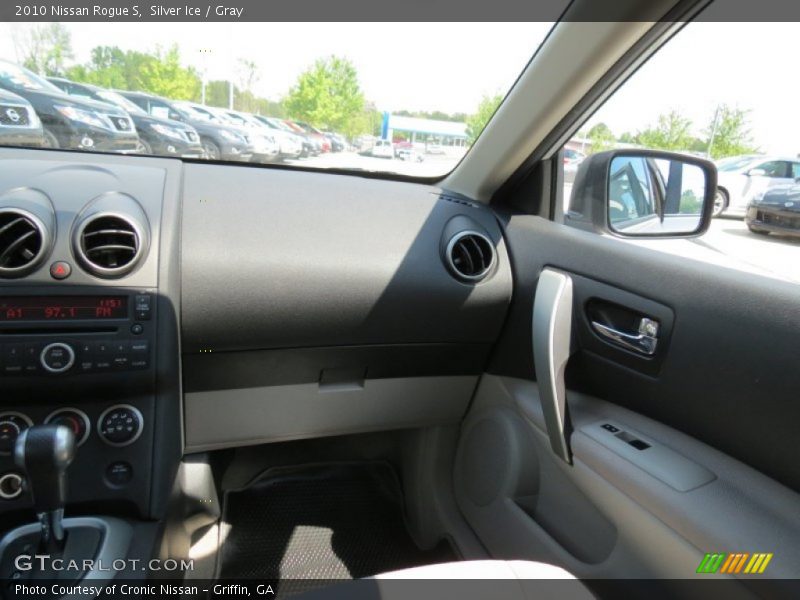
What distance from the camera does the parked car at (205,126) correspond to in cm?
186

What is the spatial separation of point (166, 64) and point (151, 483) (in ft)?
4.45

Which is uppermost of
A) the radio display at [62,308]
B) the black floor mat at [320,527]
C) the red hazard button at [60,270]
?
the red hazard button at [60,270]

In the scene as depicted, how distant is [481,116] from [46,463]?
183 centimetres

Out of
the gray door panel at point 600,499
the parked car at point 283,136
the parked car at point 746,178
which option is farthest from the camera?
the parked car at point 283,136

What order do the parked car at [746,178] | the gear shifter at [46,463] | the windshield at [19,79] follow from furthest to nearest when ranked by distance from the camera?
1. the windshield at [19,79]
2. the parked car at [746,178]
3. the gear shifter at [46,463]

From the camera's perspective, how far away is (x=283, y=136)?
2049mm

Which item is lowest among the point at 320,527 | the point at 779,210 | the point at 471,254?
the point at 320,527

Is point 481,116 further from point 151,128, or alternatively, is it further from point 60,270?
point 60,270

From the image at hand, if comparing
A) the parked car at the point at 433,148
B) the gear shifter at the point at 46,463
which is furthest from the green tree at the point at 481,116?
the gear shifter at the point at 46,463

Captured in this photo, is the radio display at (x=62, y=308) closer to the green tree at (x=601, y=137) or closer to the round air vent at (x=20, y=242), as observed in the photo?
the round air vent at (x=20, y=242)

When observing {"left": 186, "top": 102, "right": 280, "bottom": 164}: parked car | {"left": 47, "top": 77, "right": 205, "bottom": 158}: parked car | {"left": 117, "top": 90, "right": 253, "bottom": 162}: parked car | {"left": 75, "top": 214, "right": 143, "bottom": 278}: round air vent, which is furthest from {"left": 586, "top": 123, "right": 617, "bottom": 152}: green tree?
{"left": 75, "top": 214, "right": 143, "bottom": 278}: round air vent

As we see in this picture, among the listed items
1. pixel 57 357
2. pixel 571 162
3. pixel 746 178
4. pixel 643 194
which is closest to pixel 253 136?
pixel 57 357

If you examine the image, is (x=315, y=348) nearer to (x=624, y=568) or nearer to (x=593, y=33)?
(x=624, y=568)

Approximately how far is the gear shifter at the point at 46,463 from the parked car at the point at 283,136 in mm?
1222
